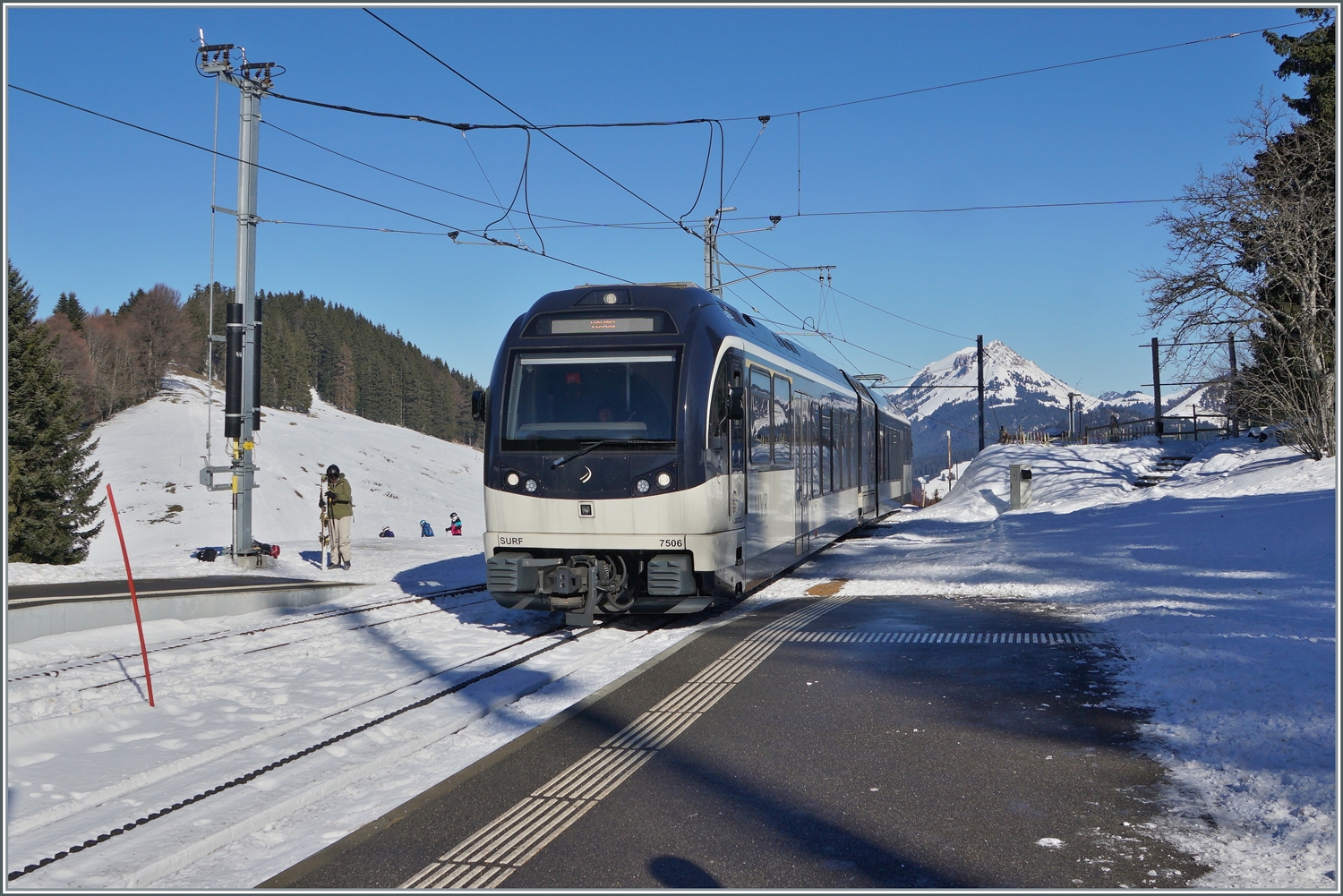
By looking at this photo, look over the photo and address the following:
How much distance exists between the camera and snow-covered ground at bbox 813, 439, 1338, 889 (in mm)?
4605

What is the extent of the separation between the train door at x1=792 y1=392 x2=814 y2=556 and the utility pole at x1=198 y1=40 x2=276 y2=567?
8.15 meters

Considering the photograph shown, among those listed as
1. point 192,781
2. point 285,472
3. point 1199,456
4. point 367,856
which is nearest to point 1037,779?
point 367,856

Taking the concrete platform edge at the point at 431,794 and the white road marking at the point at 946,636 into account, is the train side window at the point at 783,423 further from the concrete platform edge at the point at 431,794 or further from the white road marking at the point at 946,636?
the concrete platform edge at the point at 431,794

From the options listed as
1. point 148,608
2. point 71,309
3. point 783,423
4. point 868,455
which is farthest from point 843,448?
point 71,309

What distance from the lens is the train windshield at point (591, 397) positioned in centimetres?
1014

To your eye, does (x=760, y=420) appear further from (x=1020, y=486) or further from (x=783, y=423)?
(x=1020, y=486)

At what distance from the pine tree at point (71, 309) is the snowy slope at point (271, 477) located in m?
9.68

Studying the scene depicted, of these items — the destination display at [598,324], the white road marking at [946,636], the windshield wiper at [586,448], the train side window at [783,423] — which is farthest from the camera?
the train side window at [783,423]

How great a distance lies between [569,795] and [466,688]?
9.73 feet

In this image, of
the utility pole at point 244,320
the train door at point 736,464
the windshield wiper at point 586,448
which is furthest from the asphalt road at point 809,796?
the utility pole at point 244,320

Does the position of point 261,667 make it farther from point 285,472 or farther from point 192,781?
point 285,472

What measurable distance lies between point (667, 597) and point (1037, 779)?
5285 mm

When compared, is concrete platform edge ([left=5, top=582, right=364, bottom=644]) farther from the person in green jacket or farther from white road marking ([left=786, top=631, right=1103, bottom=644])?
white road marking ([left=786, top=631, right=1103, bottom=644])

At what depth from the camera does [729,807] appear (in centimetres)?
500
